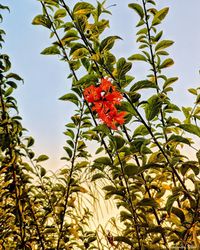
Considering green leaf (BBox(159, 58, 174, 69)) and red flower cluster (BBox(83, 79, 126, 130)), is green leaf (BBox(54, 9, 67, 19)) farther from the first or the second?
red flower cluster (BBox(83, 79, 126, 130))

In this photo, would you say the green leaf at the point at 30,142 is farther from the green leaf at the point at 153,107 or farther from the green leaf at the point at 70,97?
the green leaf at the point at 153,107

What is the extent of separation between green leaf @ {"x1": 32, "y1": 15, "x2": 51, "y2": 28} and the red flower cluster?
900 millimetres

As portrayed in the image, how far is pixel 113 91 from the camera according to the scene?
1.45 m

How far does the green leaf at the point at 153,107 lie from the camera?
56.7 inches

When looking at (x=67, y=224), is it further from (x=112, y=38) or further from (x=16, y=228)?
(x=112, y=38)

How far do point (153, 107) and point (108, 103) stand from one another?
0.62 feet

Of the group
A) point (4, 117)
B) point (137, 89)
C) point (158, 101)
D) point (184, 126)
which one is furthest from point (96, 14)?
point (4, 117)

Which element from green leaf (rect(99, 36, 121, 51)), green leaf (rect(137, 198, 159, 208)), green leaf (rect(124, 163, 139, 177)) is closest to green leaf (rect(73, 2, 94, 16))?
green leaf (rect(99, 36, 121, 51))

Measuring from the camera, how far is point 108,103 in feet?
4.76

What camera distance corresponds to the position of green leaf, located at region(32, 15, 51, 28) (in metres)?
2.16

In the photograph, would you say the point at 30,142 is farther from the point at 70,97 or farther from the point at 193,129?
the point at 193,129

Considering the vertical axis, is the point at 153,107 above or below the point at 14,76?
below

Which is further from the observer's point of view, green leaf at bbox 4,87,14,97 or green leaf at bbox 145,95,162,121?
green leaf at bbox 4,87,14,97

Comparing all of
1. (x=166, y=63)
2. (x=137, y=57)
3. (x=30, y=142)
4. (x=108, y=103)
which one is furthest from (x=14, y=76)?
(x=108, y=103)
